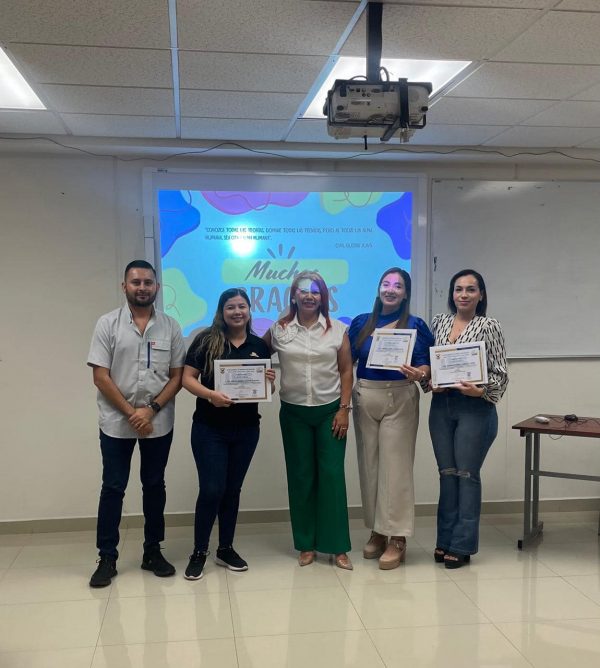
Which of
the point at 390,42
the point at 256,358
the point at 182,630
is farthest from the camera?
the point at 256,358

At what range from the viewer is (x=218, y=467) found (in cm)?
311

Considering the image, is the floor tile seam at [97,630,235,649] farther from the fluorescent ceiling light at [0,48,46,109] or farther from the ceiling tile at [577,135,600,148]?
the ceiling tile at [577,135,600,148]

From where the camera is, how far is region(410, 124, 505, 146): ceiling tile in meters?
3.46

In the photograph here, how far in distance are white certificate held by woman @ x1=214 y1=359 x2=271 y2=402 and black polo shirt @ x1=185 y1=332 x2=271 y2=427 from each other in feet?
0.23

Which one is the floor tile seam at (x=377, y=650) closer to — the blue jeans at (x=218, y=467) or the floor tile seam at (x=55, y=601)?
the blue jeans at (x=218, y=467)

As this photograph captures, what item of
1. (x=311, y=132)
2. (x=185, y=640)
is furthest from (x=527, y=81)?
(x=185, y=640)

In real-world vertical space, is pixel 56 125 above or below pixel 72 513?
above

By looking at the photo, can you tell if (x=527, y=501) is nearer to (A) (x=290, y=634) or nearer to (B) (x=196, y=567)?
(A) (x=290, y=634)

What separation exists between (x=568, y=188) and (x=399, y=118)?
2.27m

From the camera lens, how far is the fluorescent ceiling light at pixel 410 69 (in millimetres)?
2564

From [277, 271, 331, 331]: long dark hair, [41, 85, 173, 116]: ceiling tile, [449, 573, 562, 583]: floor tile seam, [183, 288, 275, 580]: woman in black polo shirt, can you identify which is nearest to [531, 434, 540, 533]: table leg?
[449, 573, 562, 583]: floor tile seam

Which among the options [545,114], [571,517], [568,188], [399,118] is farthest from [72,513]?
[568,188]

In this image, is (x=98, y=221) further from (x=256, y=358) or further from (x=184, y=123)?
(x=256, y=358)

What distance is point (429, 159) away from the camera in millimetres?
3982
